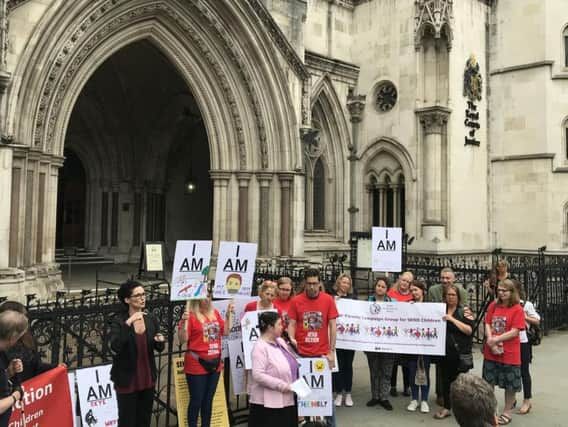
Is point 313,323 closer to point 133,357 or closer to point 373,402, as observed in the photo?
point 373,402

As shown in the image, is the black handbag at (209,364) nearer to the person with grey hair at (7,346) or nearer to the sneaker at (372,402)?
the person with grey hair at (7,346)

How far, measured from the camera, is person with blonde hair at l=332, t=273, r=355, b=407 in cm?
688

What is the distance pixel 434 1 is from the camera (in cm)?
1744

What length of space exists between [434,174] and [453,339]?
12024 mm

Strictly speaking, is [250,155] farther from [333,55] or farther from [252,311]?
[252,311]

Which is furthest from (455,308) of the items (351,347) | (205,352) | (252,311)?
(205,352)

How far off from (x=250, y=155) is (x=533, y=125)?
10.4m

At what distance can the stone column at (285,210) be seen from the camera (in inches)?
619

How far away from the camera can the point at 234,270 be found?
6.39 meters

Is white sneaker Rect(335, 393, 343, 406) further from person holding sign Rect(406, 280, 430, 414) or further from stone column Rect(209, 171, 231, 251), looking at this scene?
stone column Rect(209, 171, 231, 251)

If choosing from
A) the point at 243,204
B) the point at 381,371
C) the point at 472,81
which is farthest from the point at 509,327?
the point at 472,81

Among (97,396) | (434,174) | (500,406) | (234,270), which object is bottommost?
(500,406)

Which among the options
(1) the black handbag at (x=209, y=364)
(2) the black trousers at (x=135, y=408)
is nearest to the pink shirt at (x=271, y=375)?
(1) the black handbag at (x=209, y=364)

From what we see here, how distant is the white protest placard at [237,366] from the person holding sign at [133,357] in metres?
1.53
